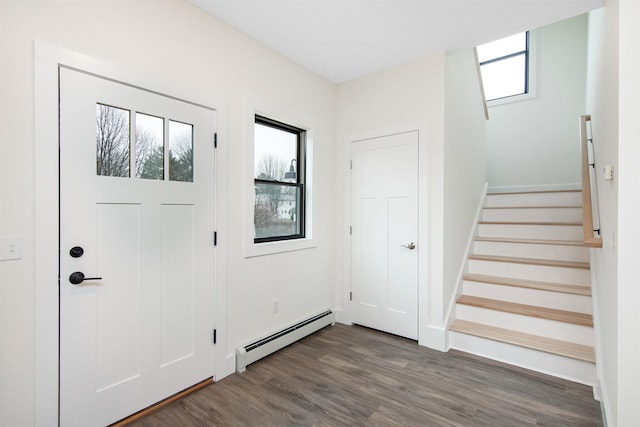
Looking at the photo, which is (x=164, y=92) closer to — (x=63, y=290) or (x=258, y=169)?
(x=258, y=169)

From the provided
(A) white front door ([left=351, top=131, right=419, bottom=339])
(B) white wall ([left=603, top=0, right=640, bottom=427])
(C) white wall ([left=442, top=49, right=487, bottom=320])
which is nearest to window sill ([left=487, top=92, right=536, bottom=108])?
(C) white wall ([left=442, top=49, right=487, bottom=320])

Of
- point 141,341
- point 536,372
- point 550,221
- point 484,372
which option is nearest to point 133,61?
point 141,341

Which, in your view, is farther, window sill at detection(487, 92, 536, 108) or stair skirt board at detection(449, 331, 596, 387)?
window sill at detection(487, 92, 536, 108)

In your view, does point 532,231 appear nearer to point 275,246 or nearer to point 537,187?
point 537,187

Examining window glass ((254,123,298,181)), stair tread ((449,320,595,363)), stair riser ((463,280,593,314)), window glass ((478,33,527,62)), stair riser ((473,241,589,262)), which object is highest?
window glass ((478,33,527,62))

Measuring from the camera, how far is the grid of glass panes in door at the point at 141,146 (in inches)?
71.4

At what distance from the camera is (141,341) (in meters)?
1.97

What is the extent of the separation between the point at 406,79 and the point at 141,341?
315cm

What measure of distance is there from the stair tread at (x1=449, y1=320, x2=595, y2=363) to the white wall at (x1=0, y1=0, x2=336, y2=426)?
1458 mm

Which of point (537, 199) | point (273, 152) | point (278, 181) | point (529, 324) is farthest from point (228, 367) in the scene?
point (537, 199)

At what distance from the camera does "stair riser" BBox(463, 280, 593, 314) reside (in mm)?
2693

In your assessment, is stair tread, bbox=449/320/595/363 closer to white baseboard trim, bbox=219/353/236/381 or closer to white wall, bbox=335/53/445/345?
white wall, bbox=335/53/445/345

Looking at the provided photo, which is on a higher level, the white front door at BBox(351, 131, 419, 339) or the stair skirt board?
the white front door at BBox(351, 131, 419, 339)

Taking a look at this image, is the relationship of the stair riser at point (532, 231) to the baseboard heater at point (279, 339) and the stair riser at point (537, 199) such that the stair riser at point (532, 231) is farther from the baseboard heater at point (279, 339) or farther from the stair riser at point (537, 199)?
the baseboard heater at point (279, 339)
